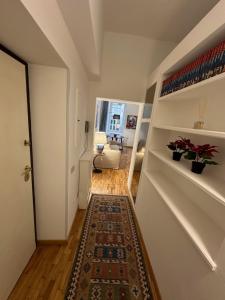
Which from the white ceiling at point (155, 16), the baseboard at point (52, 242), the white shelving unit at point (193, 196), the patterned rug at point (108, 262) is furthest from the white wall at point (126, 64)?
the baseboard at point (52, 242)

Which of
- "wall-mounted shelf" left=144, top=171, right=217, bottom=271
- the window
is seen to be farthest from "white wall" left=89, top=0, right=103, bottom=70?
the window

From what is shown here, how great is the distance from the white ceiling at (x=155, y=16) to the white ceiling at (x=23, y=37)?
1.32 metres

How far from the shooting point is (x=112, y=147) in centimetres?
488

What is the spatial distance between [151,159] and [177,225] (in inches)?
39.3

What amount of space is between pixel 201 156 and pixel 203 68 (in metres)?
0.70

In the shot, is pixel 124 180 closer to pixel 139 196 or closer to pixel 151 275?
pixel 139 196

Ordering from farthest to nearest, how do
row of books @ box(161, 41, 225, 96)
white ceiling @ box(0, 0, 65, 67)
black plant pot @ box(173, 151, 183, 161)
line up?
black plant pot @ box(173, 151, 183, 161)
row of books @ box(161, 41, 225, 96)
white ceiling @ box(0, 0, 65, 67)

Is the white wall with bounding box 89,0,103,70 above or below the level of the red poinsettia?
above

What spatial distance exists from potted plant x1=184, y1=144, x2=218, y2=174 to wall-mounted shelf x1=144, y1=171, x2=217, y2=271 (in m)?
0.39

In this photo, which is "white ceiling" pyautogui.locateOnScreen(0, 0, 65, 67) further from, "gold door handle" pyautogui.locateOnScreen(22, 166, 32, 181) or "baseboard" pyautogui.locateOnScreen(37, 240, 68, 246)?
"baseboard" pyautogui.locateOnScreen(37, 240, 68, 246)

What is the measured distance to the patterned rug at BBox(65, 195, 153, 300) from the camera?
140cm

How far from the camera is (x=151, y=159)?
6.84ft

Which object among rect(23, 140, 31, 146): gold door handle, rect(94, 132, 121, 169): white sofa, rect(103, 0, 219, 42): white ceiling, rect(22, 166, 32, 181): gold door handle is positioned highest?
rect(103, 0, 219, 42): white ceiling

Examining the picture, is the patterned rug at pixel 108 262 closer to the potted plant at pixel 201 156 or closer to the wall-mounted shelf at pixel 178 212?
the wall-mounted shelf at pixel 178 212
